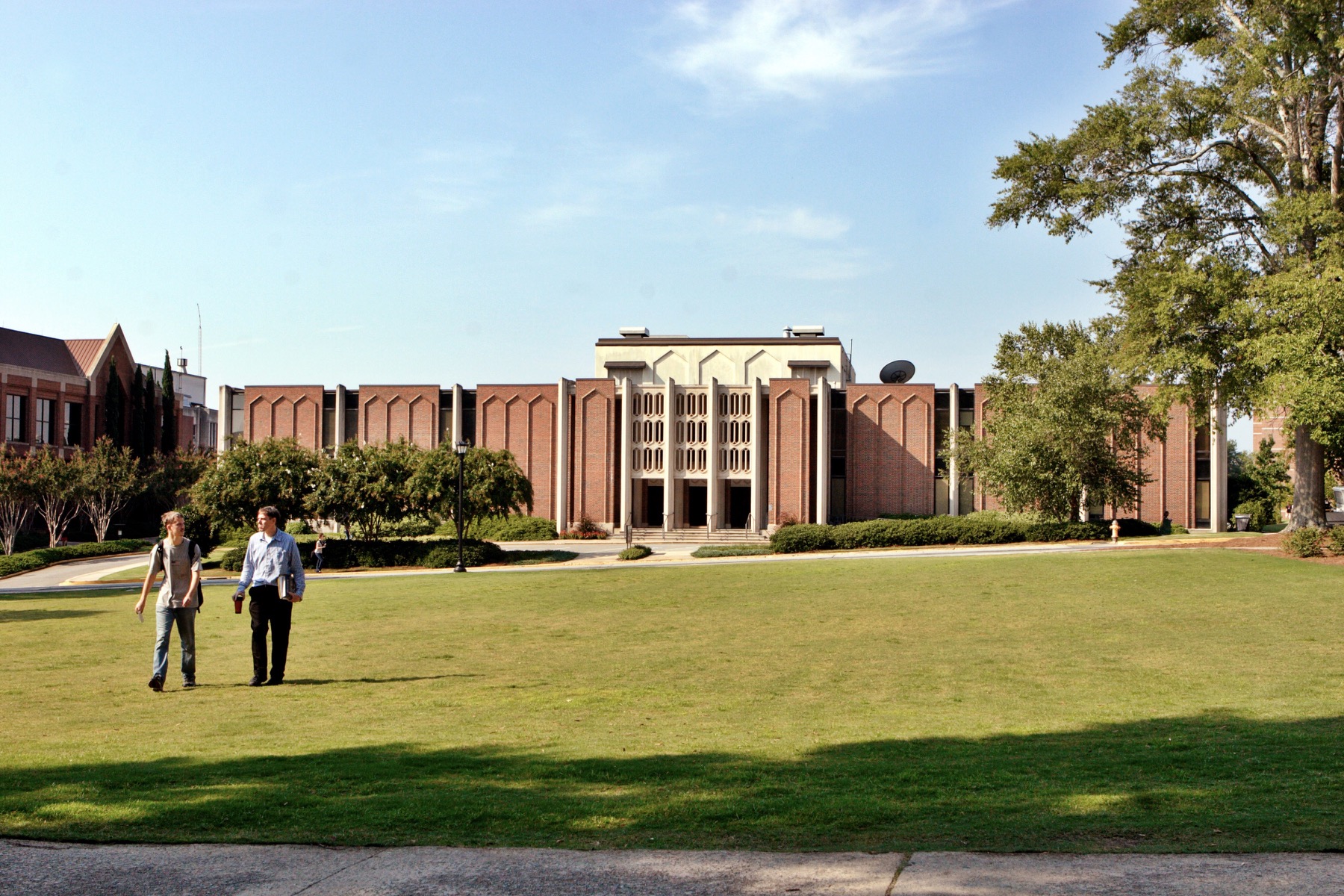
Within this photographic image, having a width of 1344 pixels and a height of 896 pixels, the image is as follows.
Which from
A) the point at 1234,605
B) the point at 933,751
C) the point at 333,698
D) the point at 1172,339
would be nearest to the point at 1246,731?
the point at 933,751

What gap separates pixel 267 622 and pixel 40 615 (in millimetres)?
13265

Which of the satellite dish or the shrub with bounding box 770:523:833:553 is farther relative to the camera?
the satellite dish

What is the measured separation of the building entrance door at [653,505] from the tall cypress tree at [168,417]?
31.7 metres

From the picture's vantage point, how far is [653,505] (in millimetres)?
65312

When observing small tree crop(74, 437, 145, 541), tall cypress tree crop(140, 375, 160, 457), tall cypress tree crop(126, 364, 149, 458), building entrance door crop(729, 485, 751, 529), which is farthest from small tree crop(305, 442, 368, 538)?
tall cypress tree crop(140, 375, 160, 457)

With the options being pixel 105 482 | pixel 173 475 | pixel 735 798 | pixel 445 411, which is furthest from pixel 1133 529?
pixel 173 475

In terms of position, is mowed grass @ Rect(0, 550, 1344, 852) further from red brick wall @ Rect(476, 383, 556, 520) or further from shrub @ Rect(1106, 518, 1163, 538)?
red brick wall @ Rect(476, 383, 556, 520)

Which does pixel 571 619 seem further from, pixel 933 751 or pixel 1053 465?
pixel 1053 465

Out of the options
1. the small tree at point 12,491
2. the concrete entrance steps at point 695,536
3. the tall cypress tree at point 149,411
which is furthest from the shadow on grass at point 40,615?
the tall cypress tree at point 149,411

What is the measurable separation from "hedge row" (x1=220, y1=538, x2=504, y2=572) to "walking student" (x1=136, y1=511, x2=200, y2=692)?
27.9 m

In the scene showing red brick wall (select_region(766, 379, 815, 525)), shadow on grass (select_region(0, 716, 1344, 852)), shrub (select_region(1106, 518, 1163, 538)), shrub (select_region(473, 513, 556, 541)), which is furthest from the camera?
red brick wall (select_region(766, 379, 815, 525))

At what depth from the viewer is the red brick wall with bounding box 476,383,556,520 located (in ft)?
211

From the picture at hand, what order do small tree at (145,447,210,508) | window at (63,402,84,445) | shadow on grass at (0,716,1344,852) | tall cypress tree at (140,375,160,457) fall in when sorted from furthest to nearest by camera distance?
tall cypress tree at (140,375,160,457) < window at (63,402,84,445) < small tree at (145,447,210,508) < shadow on grass at (0,716,1344,852)

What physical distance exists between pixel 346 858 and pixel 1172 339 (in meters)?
34.6
